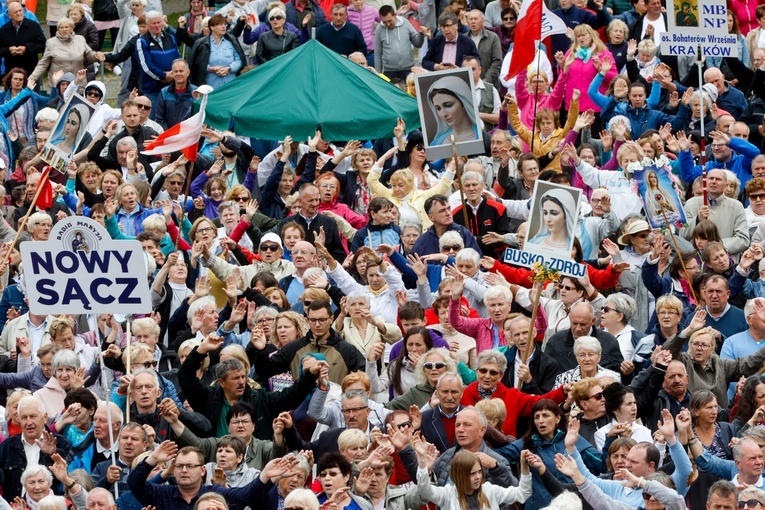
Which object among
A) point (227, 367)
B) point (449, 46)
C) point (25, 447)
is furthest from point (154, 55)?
point (25, 447)

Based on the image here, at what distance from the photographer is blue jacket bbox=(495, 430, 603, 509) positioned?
13555 millimetres

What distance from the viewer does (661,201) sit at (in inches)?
699

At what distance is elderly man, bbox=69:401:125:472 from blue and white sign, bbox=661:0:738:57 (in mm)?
7655

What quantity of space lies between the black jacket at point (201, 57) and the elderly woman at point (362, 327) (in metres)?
7.97

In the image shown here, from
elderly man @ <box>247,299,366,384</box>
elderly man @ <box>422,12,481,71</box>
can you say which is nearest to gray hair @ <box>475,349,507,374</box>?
elderly man @ <box>247,299,366,384</box>

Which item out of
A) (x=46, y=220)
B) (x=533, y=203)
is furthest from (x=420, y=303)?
(x=46, y=220)

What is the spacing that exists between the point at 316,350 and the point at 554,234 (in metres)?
2.13

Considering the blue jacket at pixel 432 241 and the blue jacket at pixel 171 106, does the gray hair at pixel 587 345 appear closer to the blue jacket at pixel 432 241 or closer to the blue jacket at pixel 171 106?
the blue jacket at pixel 432 241

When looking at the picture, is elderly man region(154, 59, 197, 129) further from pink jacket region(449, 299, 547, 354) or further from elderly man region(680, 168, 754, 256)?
pink jacket region(449, 299, 547, 354)

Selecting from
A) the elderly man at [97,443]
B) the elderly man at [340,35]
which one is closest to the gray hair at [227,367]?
the elderly man at [97,443]

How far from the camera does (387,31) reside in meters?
24.1

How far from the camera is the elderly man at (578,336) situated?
15.5 meters

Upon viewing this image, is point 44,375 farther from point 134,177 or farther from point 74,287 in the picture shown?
point 134,177

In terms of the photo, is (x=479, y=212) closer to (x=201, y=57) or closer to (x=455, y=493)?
(x=201, y=57)
